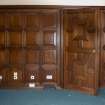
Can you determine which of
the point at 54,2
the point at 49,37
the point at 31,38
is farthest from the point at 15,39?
the point at 54,2

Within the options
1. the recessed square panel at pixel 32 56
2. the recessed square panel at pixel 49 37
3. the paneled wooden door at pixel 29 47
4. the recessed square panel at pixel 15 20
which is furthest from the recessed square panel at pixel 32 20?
the recessed square panel at pixel 32 56

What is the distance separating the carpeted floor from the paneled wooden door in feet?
0.99

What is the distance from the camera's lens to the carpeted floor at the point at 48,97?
4273 mm

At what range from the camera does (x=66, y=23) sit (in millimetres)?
5152

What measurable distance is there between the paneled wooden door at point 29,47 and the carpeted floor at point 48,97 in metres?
0.30

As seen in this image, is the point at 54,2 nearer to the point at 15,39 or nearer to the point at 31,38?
the point at 31,38

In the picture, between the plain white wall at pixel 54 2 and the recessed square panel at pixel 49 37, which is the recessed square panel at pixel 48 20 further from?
the plain white wall at pixel 54 2

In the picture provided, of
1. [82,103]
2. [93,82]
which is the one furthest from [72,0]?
[82,103]

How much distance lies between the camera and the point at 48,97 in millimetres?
4625

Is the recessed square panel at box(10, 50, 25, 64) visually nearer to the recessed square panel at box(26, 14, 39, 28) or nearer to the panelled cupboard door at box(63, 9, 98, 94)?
the recessed square panel at box(26, 14, 39, 28)

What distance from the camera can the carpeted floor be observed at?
14.0ft

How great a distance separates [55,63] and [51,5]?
1281 mm

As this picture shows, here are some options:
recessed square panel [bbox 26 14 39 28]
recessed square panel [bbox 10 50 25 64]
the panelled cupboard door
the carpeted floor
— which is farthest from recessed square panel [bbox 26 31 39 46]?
the carpeted floor

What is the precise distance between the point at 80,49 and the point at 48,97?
4.00ft
